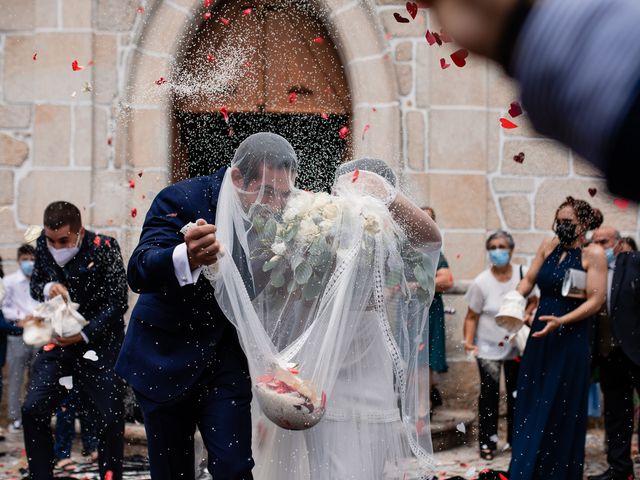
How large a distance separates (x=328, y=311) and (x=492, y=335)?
3674 mm

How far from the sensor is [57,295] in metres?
5.91

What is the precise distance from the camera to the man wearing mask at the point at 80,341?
18.7ft

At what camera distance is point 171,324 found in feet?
13.3

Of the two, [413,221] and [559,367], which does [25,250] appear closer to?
[559,367]

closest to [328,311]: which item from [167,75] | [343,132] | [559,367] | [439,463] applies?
[559,367]

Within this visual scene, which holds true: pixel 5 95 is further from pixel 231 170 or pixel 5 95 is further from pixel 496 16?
pixel 496 16

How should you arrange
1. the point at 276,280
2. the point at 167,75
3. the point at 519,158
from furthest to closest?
the point at 167,75 → the point at 519,158 → the point at 276,280

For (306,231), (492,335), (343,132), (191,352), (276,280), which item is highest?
(343,132)

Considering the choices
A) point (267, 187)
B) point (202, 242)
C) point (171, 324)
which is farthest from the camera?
point (267, 187)

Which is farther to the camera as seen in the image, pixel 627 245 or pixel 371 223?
pixel 627 245

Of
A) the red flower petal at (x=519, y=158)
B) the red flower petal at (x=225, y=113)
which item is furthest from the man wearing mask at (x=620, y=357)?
the red flower petal at (x=225, y=113)

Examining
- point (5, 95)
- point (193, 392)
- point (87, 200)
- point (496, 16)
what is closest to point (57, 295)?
point (193, 392)

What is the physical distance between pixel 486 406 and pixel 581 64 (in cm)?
720

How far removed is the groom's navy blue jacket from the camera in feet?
13.2
